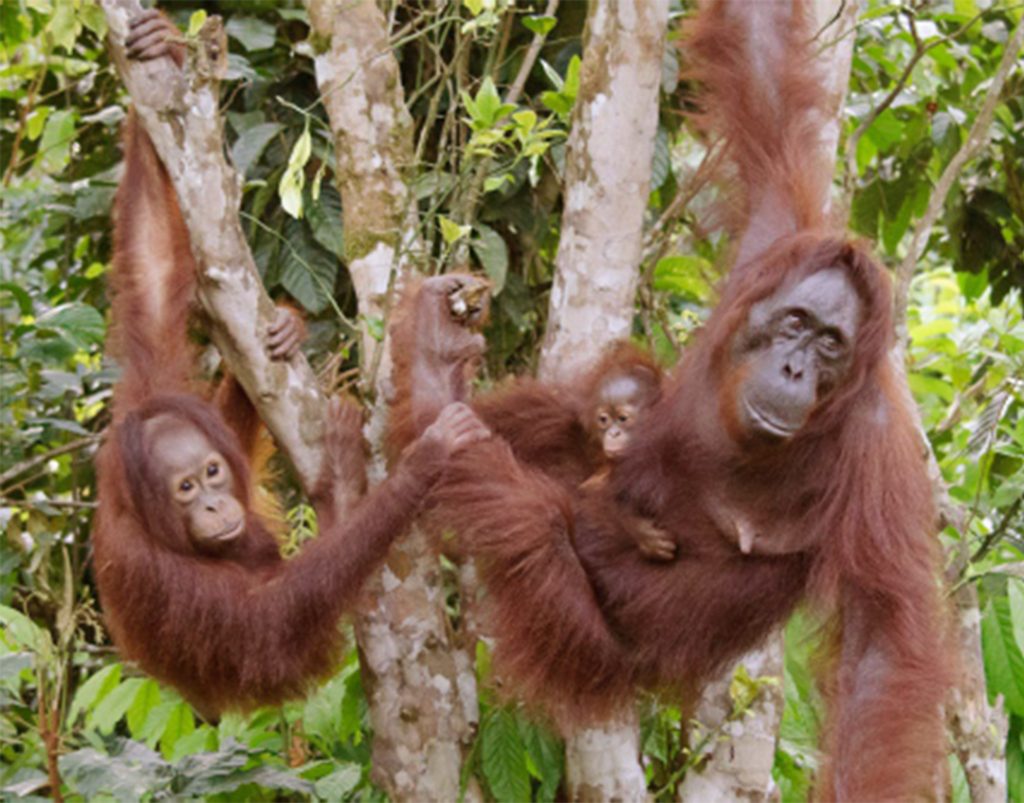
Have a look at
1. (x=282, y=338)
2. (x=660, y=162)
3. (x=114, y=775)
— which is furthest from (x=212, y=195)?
(x=660, y=162)

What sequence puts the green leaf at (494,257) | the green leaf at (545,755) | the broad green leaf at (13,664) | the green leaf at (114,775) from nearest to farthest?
the broad green leaf at (13,664) < the green leaf at (114,775) < the green leaf at (545,755) < the green leaf at (494,257)

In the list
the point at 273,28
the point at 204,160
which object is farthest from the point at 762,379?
the point at 273,28

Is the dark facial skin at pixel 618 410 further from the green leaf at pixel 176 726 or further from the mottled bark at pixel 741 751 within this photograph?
the green leaf at pixel 176 726

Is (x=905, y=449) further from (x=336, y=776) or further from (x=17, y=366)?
(x=17, y=366)

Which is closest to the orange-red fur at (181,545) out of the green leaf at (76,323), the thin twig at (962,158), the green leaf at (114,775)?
the green leaf at (76,323)

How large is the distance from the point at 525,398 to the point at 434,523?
0.42m

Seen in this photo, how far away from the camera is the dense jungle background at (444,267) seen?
10.2ft

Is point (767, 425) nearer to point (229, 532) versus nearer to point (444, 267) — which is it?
point (444, 267)

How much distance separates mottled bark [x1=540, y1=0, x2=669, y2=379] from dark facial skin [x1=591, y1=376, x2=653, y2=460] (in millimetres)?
232

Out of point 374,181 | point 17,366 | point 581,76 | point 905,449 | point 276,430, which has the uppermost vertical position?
point 581,76

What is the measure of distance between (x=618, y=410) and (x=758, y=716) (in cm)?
75

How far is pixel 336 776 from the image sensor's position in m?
3.04

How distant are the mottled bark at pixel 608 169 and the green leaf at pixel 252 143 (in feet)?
3.73

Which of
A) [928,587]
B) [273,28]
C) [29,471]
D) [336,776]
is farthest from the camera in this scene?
[29,471]
